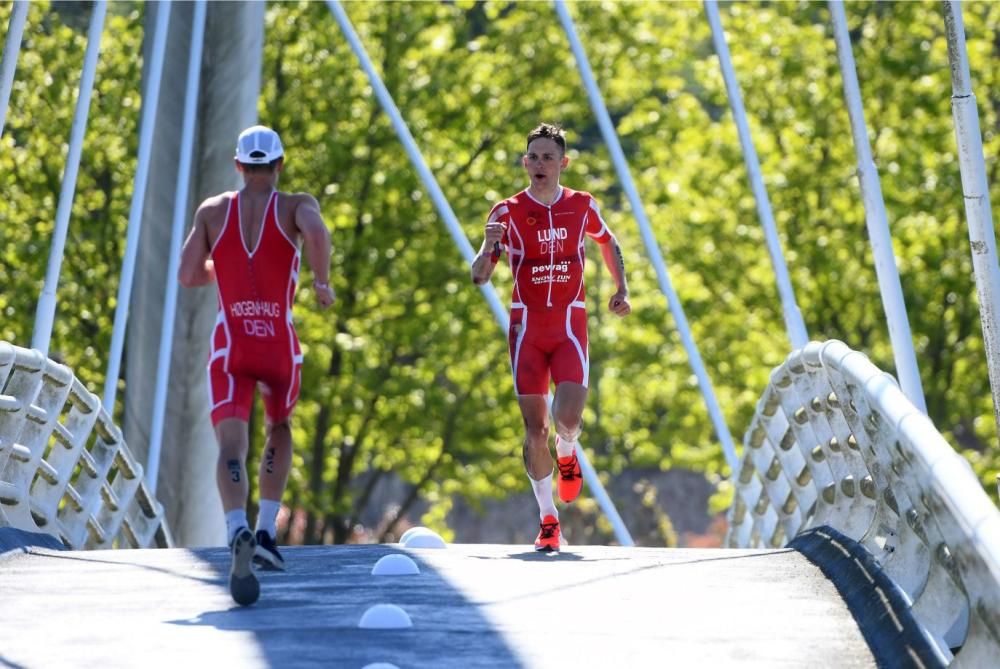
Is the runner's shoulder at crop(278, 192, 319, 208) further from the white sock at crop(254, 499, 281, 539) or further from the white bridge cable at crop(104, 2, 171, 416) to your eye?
the white bridge cable at crop(104, 2, 171, 416)

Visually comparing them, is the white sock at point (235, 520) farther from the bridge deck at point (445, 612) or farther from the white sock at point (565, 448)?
the white sock at point (565, 448)

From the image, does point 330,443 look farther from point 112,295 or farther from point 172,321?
point 172,321

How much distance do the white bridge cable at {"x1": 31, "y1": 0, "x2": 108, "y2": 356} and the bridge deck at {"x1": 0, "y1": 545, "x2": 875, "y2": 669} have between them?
280 centimetres

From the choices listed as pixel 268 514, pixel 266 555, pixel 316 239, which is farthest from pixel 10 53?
pixel 266 555

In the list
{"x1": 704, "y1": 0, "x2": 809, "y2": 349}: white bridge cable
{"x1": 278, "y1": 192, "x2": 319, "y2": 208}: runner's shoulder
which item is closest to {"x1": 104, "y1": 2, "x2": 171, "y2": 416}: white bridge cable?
{"x1": 704, "y1": 0, "x2": 809, "y2": 349}: white bridge cable

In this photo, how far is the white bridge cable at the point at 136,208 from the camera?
13.9m

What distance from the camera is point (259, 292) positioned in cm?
778

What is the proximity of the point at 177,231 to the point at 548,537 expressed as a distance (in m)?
7.10

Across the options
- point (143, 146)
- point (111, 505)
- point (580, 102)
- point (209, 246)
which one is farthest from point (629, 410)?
point (209, 246)

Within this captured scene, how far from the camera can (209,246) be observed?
7922mm

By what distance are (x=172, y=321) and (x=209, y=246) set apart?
291 inches

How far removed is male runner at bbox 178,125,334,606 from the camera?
7.77m

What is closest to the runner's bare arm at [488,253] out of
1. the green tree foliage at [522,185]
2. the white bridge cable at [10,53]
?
the white bridge cable at [10,53]

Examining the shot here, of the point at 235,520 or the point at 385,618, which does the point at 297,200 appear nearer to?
the point at 235,520
